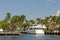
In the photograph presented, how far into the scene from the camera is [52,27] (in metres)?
164

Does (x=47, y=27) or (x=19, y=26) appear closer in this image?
(x=47, y=27)

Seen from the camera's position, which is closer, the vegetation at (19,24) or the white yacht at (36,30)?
the vegetation at (19,24)

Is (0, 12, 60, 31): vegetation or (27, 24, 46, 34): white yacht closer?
(0, 12, 60, 31): vegetation

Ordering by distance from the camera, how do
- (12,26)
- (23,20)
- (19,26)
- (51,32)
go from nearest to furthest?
(51,32)
(12,26)
(19,26)
(23,20)

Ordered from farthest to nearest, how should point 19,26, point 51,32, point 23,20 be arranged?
point 23,20, point 19,26, point 51,32

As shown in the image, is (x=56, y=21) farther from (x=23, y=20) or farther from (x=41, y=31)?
(x=23, y=20)

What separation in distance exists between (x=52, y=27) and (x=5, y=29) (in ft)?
101

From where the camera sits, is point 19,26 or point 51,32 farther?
point 19,26

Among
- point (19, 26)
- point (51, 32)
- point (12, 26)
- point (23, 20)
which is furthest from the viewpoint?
point (23, 20)

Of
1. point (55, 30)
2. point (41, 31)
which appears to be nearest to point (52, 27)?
point (55, 30)

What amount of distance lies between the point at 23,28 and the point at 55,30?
35948 millimetres

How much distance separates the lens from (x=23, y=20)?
652 feet

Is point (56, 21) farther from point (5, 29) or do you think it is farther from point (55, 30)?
point (5, 29)

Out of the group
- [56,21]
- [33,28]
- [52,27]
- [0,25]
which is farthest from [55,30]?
[0,25]
